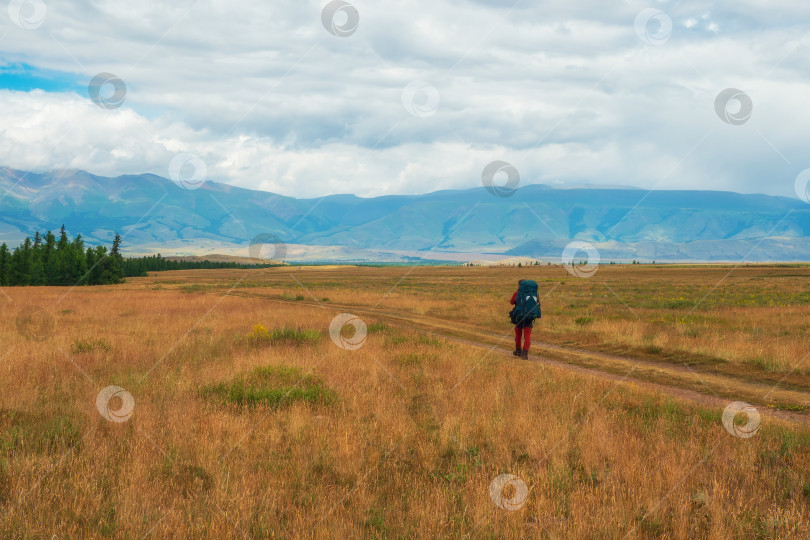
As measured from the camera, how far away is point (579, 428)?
811cm

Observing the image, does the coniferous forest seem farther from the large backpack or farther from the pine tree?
the large backpack

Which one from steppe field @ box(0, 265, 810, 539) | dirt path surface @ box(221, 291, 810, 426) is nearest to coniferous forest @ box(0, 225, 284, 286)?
steppe field @ box(0, 265, 810, 539)

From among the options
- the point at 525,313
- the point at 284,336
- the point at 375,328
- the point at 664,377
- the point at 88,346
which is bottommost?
the point at 88,346

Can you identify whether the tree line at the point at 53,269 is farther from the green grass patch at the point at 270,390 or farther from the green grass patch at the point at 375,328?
the green grass patch at the point at 270,390

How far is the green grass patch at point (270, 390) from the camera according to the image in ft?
30.9

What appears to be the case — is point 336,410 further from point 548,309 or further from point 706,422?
point 548,309

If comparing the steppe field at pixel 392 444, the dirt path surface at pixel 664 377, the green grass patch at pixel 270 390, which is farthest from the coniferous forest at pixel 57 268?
the green grass patch at pixel 270 390

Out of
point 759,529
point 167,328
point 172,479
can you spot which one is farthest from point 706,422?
point 167,328

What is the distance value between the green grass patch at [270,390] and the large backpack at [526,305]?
25.0ft

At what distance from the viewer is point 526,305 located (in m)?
16.1

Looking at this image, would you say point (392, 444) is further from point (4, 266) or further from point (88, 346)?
point (4, 266)

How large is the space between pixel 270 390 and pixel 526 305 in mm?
9257

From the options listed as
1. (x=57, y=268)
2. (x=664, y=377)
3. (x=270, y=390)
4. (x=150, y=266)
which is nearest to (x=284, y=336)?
(x=270, y=390)

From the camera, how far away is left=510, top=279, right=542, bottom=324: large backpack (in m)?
16.0
